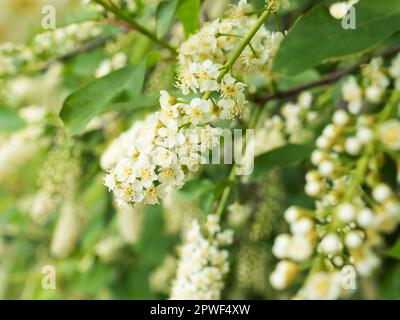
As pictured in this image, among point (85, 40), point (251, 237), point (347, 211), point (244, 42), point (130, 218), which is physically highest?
point (85, 40)

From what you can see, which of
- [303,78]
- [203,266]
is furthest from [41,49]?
[203,266]

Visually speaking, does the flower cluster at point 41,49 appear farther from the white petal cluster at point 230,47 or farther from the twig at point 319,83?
the white petal cluster at point 230,47

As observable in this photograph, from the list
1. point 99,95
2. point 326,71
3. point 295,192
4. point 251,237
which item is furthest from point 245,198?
point 99,95

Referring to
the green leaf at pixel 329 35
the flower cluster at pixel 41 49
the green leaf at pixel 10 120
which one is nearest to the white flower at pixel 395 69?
the green leaf at pixel 329 35

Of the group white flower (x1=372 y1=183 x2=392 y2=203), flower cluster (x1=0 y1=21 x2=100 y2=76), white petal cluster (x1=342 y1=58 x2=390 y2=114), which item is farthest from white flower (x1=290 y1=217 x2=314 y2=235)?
flower cluster (x1=0 y1=21 x2=100 y2=76)

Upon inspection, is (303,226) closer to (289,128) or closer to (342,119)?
(342,119)

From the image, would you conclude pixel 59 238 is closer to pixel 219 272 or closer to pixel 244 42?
pixel 219 272
